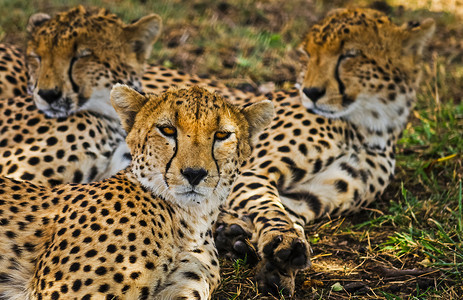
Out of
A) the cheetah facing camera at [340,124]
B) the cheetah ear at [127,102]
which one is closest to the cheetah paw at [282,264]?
the cheetah facing camera at [340,124]

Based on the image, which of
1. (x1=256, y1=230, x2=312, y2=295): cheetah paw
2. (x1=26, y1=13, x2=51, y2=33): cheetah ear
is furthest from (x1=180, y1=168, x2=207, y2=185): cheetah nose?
(x1=26, y1=13, x2=51, y2=33): cheetah ear

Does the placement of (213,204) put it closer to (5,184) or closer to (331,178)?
(5,184)

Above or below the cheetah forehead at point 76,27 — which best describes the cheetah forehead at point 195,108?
above

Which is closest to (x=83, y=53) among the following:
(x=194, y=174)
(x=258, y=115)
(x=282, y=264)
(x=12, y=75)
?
(x=12, y=75)

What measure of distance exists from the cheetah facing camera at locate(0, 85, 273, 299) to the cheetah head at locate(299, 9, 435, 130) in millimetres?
1320

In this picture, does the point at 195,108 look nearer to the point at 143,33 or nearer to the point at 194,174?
the point at 194,174

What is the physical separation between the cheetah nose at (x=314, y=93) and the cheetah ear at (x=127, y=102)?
148cm

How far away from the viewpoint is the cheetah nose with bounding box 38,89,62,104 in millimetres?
4264

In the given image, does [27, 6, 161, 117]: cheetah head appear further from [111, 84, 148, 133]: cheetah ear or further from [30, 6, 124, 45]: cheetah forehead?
[111, 84, 148, 133]: cheetah ear

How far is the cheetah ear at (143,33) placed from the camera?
4.75 m

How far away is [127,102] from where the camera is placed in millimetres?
3320

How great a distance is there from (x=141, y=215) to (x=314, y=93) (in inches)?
74.1

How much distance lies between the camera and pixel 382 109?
468cm

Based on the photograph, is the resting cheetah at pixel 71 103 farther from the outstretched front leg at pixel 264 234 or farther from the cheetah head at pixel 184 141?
the cheetah head at pixel 184 141
